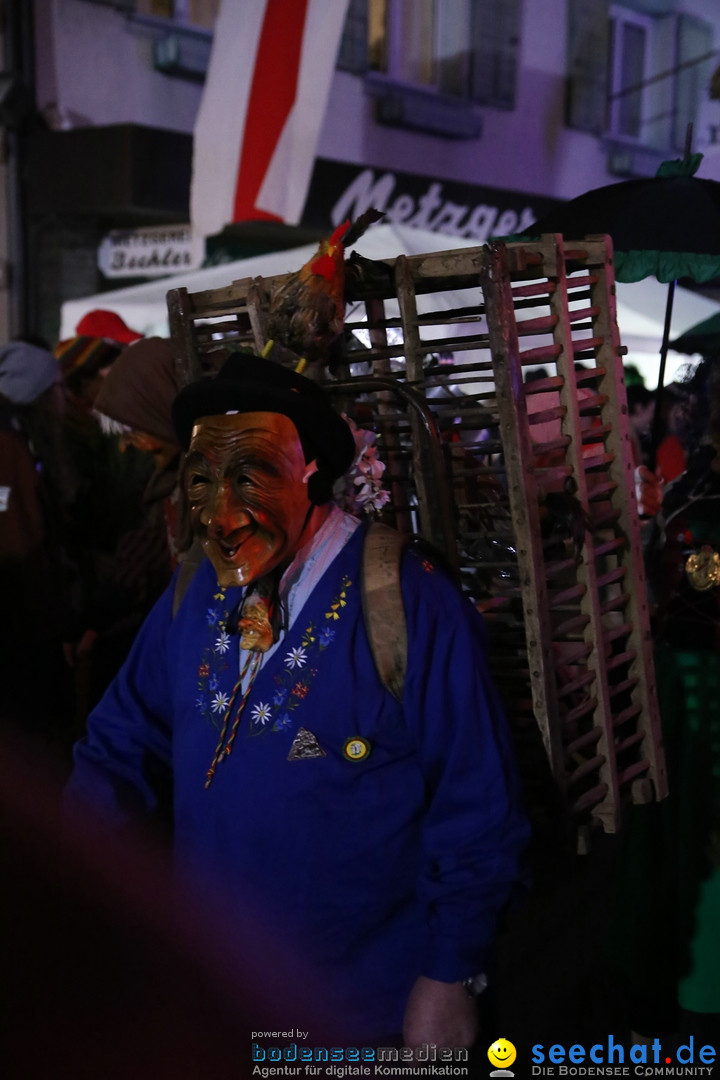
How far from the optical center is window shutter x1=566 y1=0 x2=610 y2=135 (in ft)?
46.6

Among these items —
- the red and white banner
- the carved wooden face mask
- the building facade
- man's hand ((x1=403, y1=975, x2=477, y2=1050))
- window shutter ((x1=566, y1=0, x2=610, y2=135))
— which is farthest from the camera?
window shutter ((x1=566, y1=0, x2=610, y2=135))

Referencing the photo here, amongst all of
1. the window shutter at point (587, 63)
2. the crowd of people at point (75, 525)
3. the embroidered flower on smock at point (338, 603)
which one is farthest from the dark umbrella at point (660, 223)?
the window shutter at point (587, 63)

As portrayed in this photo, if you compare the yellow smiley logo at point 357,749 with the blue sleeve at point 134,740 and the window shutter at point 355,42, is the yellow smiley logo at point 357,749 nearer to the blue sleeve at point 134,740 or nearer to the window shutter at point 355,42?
the blue sleeve at point 134,740

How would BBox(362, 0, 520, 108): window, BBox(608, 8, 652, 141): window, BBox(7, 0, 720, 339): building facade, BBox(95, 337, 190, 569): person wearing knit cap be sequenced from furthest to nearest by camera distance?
BBox(608, 8, 652, 141): window, BBox(362, 0, 520, 108): window, BBox(7, 0, 720, 339): building facade, BBox(95, 337, 190, 569): person wearing knit cap

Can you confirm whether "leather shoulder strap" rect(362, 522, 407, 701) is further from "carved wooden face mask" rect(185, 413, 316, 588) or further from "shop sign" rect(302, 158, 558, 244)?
"shop sign" rect(302, 158, 558, 244)

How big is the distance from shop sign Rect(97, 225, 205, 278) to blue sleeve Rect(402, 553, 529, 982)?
8.58m

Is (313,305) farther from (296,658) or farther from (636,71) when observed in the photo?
(636,71)

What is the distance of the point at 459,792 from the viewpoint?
192cm

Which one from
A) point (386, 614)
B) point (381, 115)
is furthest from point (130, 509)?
point (381, 115)

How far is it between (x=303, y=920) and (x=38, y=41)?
1015cm

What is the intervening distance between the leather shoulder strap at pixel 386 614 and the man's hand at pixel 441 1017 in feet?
1.62

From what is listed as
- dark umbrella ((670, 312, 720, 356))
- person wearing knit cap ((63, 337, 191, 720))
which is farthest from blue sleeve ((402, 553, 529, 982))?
dark umbrella ((670, 312, 720, 356))

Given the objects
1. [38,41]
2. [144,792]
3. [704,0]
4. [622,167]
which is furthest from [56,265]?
[704,0]

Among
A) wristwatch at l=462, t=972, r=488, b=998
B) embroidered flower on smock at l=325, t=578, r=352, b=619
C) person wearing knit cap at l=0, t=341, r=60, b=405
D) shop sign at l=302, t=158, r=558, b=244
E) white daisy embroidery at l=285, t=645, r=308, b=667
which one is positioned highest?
shop sign at l=302, t=158, r=558, b=244
